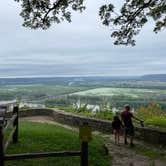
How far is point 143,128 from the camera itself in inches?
538

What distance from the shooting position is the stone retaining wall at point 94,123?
12.9 m

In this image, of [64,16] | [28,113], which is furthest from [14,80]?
[64,16]

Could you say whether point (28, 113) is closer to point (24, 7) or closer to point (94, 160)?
point (24, 7)

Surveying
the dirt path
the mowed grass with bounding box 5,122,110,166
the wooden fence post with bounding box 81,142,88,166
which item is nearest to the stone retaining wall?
the dirt path

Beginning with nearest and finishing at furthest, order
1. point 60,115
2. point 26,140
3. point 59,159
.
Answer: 1. point 59,159
2. point 26,140
3. point 60,115

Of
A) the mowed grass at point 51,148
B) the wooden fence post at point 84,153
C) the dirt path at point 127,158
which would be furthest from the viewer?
the dirt path at point 127,158

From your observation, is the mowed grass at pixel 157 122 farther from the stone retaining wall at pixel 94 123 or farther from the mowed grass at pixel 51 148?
the mowed grass at pixel 51 148

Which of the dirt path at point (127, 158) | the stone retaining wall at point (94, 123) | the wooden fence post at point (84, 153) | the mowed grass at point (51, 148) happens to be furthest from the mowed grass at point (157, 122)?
the wooden fence post at point (84, 153)

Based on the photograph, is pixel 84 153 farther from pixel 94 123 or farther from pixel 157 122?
pixel 94 123

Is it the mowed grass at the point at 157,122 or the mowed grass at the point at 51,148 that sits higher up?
the mowed grass at the point at 157,122

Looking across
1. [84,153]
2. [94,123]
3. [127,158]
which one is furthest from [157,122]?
[84,153]

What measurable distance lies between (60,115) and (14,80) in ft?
441

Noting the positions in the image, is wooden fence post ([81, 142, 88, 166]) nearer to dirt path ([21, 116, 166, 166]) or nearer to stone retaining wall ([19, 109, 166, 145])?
dirt path ([21, 116, 166, 166])

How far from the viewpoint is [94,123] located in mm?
16969
